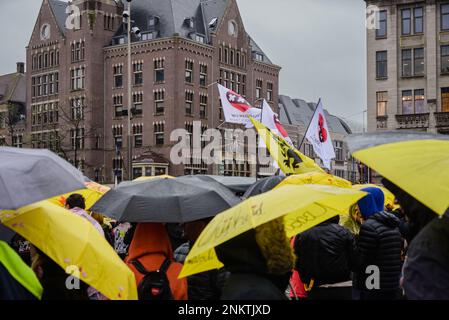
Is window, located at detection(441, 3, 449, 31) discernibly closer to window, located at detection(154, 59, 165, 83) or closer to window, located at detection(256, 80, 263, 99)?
window, located at detection(154, 59, 165, 83)

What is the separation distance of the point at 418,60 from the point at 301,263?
40922mm

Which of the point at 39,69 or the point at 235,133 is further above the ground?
the point at 39,69

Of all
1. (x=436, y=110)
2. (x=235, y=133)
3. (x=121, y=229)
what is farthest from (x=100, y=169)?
(x=121, y=229)

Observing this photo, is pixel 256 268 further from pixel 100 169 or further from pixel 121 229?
pixel 100 169

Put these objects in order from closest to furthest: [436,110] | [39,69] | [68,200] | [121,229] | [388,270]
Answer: [388,270]
[68,200]
[121,229]
[436,110]
[39,69]

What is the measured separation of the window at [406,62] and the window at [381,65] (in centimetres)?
116

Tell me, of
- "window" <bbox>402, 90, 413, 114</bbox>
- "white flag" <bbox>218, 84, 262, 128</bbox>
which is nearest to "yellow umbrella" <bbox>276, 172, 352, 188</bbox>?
"white flag" <bbox>218, 84, 262, 128</bbox>

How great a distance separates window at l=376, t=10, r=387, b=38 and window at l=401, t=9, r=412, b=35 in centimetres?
116

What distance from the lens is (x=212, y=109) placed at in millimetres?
63188

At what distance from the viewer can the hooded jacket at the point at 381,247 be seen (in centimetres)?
675

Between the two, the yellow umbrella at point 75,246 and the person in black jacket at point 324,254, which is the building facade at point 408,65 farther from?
the yellow umbrella at point 75,246

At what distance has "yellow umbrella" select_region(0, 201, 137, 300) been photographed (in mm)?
4430

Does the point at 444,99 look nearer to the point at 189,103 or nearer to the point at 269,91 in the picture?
the point at 189,103

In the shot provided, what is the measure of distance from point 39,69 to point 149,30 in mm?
12860
